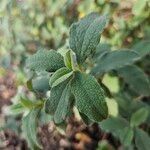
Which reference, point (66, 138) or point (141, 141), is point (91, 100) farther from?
point (66, 138)

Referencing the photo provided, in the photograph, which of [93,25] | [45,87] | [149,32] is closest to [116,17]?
[149,32]

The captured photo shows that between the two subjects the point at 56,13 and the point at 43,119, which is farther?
the point at 56,13

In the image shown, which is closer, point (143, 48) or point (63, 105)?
point (63, 105)

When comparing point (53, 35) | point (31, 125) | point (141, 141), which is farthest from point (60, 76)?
point (53, 35)

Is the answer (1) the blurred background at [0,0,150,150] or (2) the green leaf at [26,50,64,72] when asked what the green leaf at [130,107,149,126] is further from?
(2) the green leaf at [26,50,64,72]

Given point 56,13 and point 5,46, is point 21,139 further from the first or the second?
point 56,13
